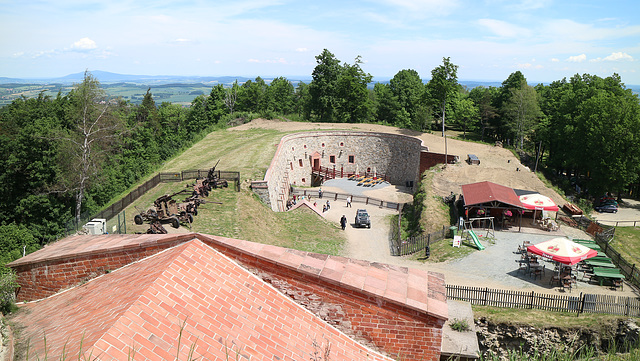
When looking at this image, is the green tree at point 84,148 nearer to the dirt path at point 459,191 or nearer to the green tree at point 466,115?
the dirt path at point 459,191

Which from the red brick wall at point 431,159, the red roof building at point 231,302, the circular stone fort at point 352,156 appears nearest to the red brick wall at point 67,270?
the red roof building at point 231,302

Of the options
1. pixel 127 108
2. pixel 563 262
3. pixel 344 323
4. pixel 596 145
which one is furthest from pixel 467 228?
pixel 127 108

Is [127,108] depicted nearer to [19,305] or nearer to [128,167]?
[128,167]

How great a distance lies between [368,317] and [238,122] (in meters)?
53.7

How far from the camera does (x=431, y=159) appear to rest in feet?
146

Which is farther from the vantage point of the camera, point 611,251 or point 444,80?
point 444,80

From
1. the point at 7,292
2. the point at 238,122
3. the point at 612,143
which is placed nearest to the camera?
the point at 7,292

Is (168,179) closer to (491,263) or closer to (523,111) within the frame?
(491,263)

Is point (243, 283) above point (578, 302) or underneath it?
above

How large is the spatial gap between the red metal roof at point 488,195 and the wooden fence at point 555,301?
9816 millimetres

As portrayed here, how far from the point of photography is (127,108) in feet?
212

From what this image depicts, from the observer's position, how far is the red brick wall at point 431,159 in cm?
4288

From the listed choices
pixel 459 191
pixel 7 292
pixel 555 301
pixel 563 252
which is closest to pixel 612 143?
pixel 459 191

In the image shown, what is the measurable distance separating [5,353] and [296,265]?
5512 mm
